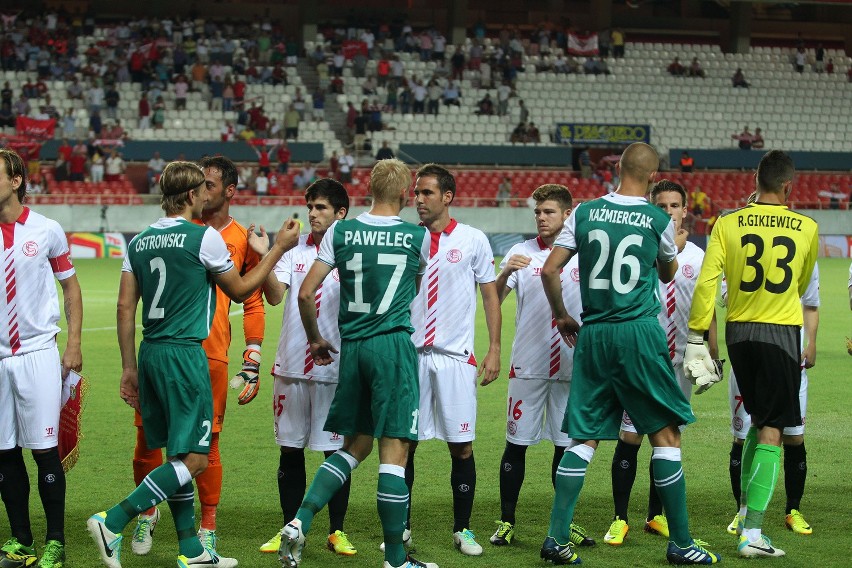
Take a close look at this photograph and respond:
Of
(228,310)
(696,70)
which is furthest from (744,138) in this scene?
(228,310)

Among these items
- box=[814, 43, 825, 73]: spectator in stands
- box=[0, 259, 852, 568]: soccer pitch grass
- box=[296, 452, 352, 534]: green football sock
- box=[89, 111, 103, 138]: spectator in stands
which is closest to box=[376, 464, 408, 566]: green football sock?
box=[296, 452, 352, 534]: green football sock

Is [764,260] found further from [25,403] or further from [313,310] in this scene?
[25,403]

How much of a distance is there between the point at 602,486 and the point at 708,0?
4376cm

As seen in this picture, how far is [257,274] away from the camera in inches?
232

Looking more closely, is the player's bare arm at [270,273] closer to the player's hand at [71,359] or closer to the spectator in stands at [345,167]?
the player's hand at [71,359]

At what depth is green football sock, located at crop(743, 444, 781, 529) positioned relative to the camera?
616 centimetres

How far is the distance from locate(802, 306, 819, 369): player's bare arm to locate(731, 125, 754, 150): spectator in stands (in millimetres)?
34973

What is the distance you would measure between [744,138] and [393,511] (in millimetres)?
37524

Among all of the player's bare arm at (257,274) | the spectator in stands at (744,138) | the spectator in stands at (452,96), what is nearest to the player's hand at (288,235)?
the player's bare arm at (257,274)

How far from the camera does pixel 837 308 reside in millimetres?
20594

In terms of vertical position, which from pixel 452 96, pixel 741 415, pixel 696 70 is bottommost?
pixel 741 415

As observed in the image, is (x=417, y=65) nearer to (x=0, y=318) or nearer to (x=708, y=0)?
(x=708, y=0)

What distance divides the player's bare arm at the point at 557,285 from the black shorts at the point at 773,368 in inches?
37.9

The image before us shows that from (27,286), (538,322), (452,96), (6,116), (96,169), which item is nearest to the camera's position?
(27,286)
